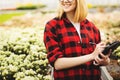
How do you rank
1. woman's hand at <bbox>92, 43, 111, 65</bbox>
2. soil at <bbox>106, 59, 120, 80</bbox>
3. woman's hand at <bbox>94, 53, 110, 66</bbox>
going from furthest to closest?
soil at <bbox>106, 59, 120, 80</bbox> → woman's hand at <bbox>94, 53, 110, 66</bbox> → woman's hand at <bbox>92, 43, 111, 65</bbox>

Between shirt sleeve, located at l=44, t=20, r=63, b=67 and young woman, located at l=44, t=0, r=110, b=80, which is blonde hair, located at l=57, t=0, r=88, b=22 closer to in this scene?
young woman, located at l=44, t=0, r=110, b=80

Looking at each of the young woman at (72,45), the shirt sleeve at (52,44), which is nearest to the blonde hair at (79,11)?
the young woman at (72,45)

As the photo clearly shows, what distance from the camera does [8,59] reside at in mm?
7020

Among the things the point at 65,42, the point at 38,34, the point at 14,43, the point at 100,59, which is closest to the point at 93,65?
the point at 100,59

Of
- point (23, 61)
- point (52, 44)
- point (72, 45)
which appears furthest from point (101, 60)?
point (23, 61)

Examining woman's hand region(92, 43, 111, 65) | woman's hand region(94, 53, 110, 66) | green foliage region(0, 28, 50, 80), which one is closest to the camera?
woman's hand region(92, 43, 111, 65)

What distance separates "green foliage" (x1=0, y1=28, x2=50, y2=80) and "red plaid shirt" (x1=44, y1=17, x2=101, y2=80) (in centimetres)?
200

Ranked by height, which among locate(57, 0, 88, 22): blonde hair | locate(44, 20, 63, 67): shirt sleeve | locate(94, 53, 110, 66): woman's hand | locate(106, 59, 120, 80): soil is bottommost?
locate(106, 59, 120, 80): soil

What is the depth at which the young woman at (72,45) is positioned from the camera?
12.6 feet

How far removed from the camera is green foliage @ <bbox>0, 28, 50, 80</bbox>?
6.32 metres

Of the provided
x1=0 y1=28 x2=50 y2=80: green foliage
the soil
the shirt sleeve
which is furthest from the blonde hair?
the soil

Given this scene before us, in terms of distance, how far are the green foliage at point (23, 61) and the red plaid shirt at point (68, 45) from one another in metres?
2.00

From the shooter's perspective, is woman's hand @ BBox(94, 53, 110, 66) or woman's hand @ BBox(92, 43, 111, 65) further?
woman's hand @ BBox(94, 53, 110, 66)

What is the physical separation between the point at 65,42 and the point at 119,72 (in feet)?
11.1
